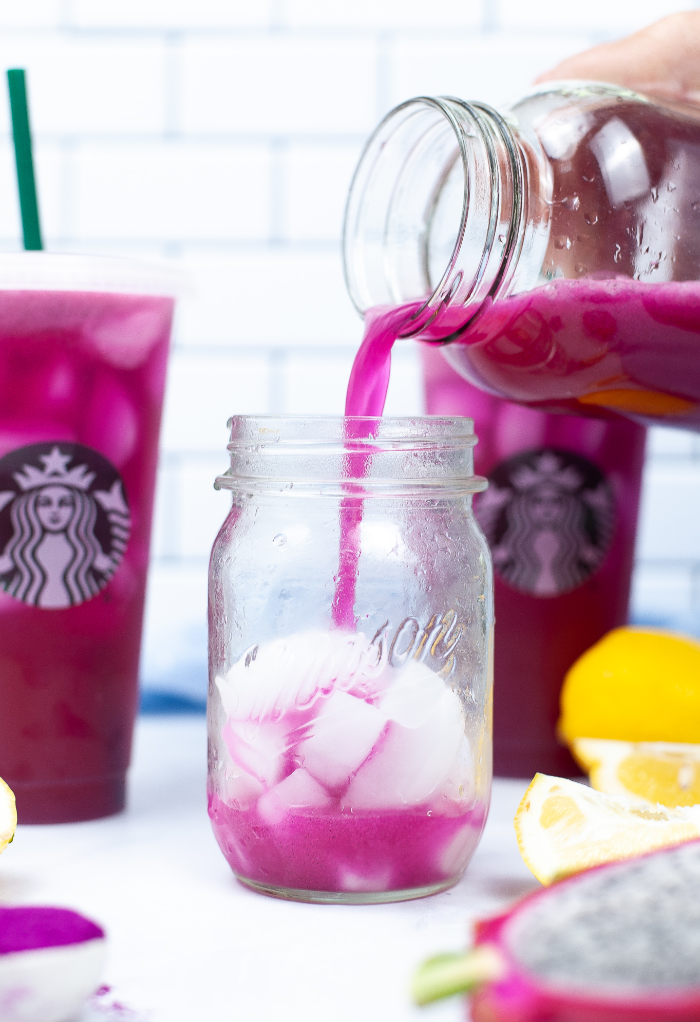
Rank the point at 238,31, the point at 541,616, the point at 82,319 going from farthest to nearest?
the point at 238,31
the point at 541,616
the point at 82,319

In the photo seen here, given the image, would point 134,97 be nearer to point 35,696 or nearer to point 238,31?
point 238,31

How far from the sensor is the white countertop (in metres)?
0.50

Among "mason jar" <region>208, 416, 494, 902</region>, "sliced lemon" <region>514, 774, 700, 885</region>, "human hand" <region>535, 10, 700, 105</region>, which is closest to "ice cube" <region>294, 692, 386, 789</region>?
"mason jar" <region>208, 416, 494, 902</region>

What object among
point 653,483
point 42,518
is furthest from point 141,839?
point 653,483

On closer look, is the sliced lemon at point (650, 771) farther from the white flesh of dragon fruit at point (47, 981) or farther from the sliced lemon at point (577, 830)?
the white flesh of dragon fruit at point (47, 981)

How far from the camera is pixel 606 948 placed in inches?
15.6

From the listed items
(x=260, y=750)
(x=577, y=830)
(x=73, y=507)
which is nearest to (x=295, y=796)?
(x=260, y=750)

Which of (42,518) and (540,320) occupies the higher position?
(540,320)

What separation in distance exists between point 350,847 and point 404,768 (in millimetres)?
50

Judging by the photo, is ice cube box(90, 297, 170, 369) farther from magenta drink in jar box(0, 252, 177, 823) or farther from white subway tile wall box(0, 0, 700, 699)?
white subway tile wall box(0, 0, 700, 699)

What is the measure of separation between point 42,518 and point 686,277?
0.43 m

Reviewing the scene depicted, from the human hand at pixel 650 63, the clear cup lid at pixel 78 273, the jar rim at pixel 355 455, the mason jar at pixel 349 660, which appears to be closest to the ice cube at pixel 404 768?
the mason jar at pixel 349 660

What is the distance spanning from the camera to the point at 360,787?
1.98 feet

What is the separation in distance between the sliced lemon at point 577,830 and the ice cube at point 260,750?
0.45 feet
